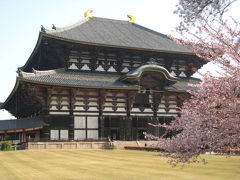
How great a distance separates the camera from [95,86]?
32656 millimetres

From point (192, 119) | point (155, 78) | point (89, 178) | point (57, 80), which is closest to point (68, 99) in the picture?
point (57, 80)

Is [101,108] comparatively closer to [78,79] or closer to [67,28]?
[78,79]

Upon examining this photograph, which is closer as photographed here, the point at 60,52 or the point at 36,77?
the point at 36,77

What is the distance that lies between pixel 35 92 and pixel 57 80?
8.13 feet

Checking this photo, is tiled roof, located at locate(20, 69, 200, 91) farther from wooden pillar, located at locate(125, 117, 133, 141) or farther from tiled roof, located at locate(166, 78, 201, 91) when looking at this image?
wooden pillar, located at locate(125, 117, 133, 141)

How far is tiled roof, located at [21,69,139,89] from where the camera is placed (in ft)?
102

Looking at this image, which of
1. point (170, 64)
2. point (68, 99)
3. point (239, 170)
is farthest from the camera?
point (170, 64)

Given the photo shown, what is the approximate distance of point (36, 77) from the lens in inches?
1225

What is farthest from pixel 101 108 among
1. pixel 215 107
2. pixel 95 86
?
pixel 215 107

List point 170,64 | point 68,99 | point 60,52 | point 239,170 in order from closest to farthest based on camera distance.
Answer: point 239,170 → point 68,99 → point 60,52 → point 170,64

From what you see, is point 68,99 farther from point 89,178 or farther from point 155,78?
point 89,178

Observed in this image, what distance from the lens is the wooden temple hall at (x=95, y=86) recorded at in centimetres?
3225

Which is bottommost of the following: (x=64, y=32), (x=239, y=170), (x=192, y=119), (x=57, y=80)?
(x=239, y=170)

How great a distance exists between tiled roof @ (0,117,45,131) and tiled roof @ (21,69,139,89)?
4264 mm
